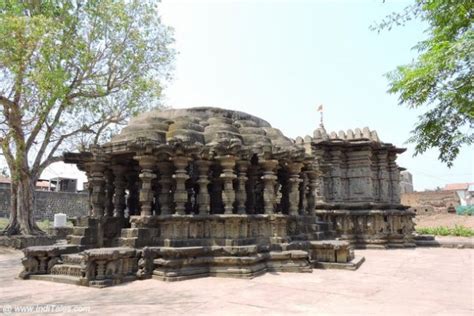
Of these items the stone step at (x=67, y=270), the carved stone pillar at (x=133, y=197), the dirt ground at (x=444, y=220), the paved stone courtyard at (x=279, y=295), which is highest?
the carved stone pillar at (x=133, y=197)

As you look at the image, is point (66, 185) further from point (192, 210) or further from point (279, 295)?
point (279, 295)

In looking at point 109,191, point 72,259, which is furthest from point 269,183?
point 72,259

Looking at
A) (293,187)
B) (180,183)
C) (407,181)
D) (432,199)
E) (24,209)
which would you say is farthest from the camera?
(407,181)

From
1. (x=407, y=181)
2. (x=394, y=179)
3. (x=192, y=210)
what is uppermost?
(x=407, y=181)

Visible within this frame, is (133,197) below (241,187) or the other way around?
below

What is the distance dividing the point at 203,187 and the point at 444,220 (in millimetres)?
25925

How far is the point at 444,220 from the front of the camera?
1109 inches

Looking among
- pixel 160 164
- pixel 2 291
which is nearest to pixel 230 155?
pixel 160 164

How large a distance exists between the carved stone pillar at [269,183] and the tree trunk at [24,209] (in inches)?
470

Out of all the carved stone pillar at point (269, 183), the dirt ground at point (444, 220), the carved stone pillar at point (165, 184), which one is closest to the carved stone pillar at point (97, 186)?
the carved stone pillar at point (165, 184)

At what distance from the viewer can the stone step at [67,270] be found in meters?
7.18

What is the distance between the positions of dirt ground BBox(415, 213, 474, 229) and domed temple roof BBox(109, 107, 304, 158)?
2070 cm

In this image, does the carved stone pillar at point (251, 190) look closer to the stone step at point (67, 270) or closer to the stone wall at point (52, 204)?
the stone step at point (67, 270)

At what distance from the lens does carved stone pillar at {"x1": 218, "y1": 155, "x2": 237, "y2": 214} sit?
8.46 m
